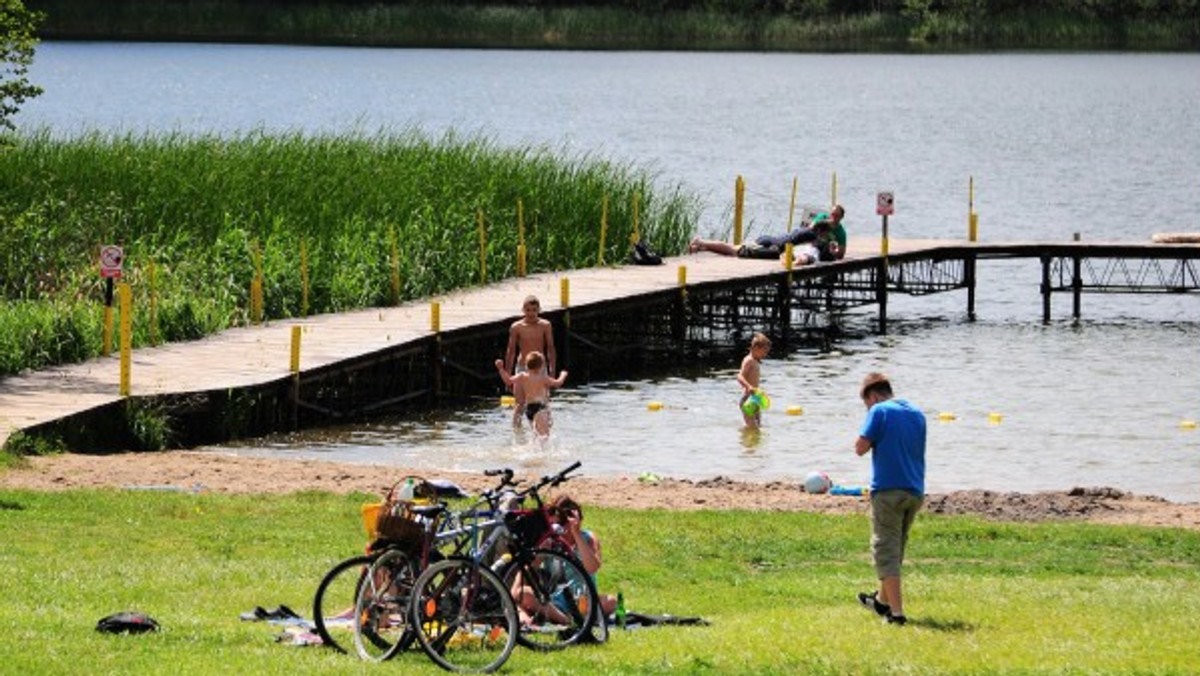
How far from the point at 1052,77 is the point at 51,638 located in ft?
446

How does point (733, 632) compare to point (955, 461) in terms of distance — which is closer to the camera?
point (733, 632)

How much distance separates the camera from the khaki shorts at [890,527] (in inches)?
672

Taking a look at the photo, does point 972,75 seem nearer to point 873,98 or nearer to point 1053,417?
point 873,98

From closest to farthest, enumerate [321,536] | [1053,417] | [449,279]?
[321,536] → [1053,417] → [449,279]

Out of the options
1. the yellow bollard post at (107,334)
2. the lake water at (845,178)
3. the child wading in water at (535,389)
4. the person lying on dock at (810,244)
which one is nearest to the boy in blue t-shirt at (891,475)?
the lake water at (845,178)

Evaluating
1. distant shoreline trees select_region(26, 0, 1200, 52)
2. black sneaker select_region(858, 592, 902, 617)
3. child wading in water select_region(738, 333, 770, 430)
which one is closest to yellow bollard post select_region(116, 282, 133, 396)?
child wading in water select_region(738, 333, 770, 430)

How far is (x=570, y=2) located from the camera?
467ft

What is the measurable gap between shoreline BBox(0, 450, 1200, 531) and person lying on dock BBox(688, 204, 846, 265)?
66.5ft

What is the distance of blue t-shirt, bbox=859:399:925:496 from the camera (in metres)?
17.0

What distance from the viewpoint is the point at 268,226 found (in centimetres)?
4128

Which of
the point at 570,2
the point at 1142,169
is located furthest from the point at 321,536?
the point at 570,2

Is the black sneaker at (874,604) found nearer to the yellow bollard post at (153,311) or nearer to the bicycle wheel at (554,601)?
the bicycle wheel at (554,601)

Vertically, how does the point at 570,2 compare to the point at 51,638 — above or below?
above

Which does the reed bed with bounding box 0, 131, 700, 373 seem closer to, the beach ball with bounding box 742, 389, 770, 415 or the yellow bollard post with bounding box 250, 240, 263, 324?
the yellow bollard post with bounding box 250, 240, 263, 324
